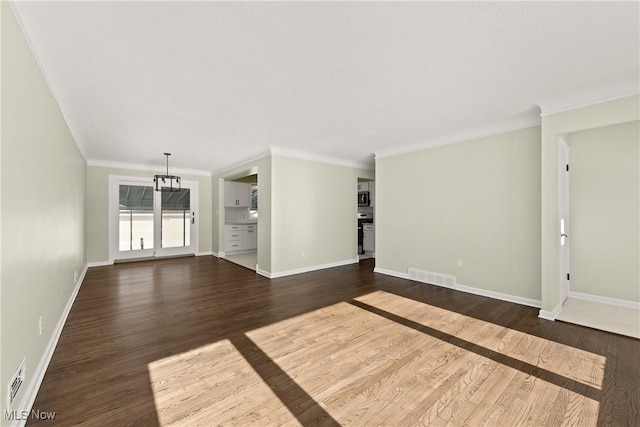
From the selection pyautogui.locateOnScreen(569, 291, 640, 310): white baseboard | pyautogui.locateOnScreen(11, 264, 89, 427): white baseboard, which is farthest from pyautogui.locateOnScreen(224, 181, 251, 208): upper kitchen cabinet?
pyautogui.locateOnScreen(569, 291, 640, 310): white baseboard

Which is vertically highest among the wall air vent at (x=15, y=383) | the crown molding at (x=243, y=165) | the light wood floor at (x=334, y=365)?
the crown molding at (x=243, y=165)

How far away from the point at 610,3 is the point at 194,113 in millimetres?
3642

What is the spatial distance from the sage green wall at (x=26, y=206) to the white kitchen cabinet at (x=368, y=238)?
6269 mm

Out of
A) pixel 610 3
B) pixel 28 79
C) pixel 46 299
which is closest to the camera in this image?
pixel 610 3

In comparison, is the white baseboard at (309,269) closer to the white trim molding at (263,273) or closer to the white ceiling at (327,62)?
the white trim molding at (263,273)

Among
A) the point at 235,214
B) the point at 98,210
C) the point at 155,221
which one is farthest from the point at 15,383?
the point at 235,214

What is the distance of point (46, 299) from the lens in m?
2.21

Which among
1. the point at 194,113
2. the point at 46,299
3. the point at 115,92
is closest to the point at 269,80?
the point at 194,113

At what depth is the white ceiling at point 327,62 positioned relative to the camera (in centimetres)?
164

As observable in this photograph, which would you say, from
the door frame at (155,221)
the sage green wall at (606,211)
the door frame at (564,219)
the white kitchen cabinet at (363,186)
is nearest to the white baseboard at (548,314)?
the door frame at (564,219)

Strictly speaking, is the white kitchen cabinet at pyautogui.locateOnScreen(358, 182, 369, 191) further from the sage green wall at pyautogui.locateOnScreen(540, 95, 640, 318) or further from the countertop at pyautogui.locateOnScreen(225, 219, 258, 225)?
the sage green wall at pyautogui.locateOnScreen(540, 95, 640, 318)

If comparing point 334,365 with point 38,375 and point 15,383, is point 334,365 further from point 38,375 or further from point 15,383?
point 38,375

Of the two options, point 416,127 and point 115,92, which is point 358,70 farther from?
point 115,92

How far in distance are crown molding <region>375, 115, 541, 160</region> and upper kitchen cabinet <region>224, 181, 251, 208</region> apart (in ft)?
15.6
